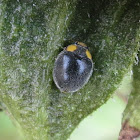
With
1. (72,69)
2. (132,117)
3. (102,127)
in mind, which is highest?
(102,127)

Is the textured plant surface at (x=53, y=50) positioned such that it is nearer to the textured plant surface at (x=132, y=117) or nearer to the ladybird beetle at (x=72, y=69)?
the ladybird beetle at (x=72, y=69)

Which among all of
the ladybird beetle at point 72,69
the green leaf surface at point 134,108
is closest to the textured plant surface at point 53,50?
the ladybird beetle at point 72,69

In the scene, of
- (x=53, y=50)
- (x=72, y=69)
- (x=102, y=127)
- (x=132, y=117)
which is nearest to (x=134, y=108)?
(x=132, y=117)

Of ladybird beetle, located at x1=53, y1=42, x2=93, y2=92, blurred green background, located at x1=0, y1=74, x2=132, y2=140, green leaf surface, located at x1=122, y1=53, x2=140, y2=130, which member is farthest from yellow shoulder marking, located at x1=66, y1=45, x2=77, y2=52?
blurred green background, located at x1=0, y1=74, x2=132, y2=140

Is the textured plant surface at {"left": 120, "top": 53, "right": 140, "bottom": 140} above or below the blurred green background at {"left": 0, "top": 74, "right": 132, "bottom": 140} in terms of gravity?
below

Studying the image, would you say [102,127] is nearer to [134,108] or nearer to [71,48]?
[134,108]

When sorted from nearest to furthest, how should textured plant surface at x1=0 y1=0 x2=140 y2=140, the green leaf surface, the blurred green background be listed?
textured plant surface at x1=0 y1=0 x2=140 y2=140 → the green leaf surface → the blurred green background

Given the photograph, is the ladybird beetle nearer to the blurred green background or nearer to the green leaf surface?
the green leaf surface
